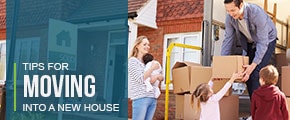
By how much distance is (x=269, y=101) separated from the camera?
3303mm

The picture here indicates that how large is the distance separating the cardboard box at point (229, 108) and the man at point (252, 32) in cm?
20

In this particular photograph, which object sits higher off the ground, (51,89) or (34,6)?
(34,6)

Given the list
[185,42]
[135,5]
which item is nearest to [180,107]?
[185,42]

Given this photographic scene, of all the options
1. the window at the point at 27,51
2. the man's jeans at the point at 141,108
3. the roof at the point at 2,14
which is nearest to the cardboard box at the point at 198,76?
the man's jeans at the point at 141,108

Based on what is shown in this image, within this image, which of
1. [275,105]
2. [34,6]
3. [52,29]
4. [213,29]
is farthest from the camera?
[34,6]

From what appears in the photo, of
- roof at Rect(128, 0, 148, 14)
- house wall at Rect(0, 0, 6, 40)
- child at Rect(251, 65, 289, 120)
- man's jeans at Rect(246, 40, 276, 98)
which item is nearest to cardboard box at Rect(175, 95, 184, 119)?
man's jeans at Rect(246, 40, 276, 98)

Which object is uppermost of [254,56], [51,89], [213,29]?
[213,29]

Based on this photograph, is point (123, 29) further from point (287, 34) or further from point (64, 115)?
point (287, 34)

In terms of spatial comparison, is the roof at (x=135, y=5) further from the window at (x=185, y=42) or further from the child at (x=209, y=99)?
the child at (x=209, y=99)

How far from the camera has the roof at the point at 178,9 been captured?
8516 millimetres

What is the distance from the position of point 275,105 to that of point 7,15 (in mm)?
10771

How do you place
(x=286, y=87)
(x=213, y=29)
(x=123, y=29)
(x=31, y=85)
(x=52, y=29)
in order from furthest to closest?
(x=123, y=29) < (x=31, y=85) < (x=52, y=29) < (x=213, y=29) < (x=286, y=87)

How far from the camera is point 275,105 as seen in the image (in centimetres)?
329

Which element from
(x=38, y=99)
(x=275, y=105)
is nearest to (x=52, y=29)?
(x=38, y=99)
